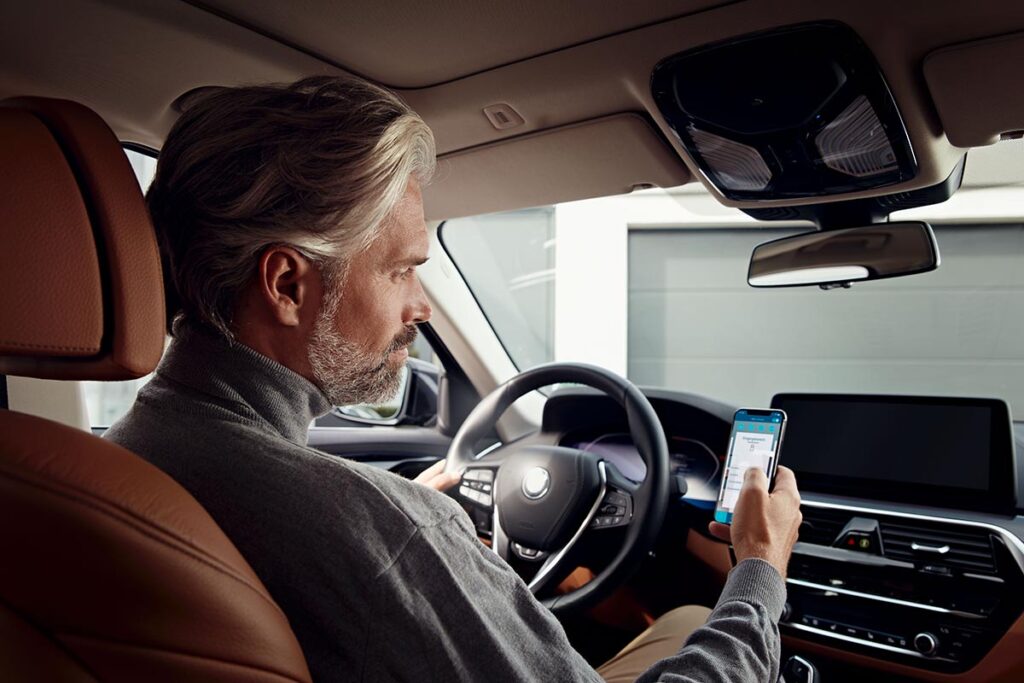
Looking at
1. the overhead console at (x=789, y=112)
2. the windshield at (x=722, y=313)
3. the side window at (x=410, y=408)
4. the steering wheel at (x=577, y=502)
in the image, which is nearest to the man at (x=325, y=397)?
the steering wheel at (x=577, y=502)

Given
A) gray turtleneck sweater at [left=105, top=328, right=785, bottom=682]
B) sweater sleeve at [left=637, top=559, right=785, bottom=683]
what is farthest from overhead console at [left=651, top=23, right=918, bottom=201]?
gray turtleneck sweater at [left=105, top=328, right=785, bottom=682]

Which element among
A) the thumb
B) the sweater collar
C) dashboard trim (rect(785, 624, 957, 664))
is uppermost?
the sweater collar

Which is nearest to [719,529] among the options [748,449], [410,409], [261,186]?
[748,449]

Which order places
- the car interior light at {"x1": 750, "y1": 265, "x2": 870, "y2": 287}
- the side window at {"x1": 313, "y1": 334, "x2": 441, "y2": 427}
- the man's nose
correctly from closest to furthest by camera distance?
1. the man's nose
2. the car interior light at {"x1": 750, "y1": 265, "x2": 870, "y2": 287}
3. the side window at {"x1": 313, "y1": 334, "x2": 441, "y2": 427}

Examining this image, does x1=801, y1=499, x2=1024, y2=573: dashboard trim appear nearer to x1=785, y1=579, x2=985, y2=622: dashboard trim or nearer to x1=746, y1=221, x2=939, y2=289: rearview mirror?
x1=785, y1=579, x2=985, y2=622: dashboard trim

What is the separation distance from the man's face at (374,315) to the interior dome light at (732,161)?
2.90 feet

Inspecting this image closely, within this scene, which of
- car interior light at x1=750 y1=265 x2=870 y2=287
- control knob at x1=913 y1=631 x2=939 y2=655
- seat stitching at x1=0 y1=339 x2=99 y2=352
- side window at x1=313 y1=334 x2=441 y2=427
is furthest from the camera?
side window at x1=313 y1=334 x2=441 y2=427

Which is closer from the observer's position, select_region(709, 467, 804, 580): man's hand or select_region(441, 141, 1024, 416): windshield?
select_region(709, 467, 804, 580): man's hand

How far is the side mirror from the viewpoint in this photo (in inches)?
140

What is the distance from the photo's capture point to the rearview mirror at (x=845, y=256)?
214 centimetres

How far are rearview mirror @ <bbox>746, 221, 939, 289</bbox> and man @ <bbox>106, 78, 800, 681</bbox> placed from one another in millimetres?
958

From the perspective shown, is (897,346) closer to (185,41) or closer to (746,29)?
(746,29)

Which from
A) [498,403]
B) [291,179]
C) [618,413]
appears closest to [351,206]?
[291,179]

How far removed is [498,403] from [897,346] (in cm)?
532
